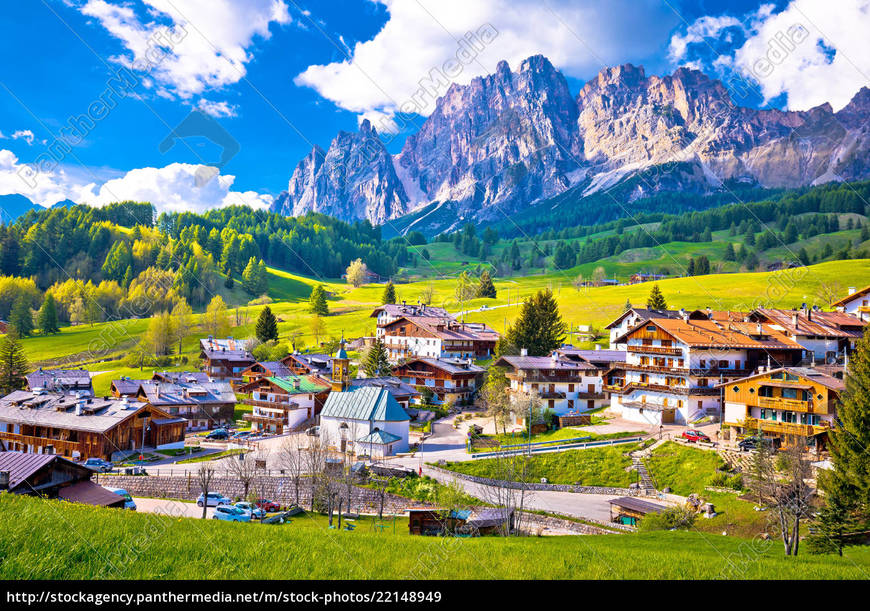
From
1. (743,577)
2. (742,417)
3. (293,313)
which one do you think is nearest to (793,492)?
(742,417)

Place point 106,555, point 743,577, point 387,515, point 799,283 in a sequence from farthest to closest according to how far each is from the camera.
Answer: point 799,283
point 387,515
point 743,577
point 106,555

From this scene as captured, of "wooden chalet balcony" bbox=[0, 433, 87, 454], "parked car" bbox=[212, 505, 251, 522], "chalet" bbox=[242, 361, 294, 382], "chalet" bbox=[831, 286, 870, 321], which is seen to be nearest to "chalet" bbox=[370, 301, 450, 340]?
"chalet" bbox=[242, 361, 294, 382]

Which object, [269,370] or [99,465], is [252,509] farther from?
[269,370]

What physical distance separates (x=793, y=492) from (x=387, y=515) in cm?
2940

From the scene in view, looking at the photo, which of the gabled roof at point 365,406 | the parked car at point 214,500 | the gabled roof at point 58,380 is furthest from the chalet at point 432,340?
the parked car at point 214,500

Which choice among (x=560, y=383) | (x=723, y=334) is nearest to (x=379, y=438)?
(x=560, y=383)

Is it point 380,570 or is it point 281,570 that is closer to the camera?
point 281,570

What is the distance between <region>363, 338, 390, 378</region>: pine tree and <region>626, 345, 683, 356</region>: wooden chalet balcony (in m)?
41.4

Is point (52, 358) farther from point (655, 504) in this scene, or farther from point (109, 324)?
point (655, 504)

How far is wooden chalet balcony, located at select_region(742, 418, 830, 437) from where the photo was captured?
5067cm

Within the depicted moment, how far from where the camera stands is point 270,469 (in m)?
57.5

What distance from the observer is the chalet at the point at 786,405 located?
165ft

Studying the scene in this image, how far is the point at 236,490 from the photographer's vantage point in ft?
170

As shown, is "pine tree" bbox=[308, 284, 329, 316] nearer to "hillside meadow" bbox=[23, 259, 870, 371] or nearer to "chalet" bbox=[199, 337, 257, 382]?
"hillside meadow" bbox=[23, 259, 870, 371]
